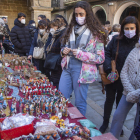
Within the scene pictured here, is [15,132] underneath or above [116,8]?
underneath

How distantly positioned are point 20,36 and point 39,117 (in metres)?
3.93

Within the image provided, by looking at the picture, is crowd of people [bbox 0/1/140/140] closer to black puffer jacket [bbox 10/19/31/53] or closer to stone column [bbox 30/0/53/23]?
black puffer jacket [bbox 10/19/31/53]

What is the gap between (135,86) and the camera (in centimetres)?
187

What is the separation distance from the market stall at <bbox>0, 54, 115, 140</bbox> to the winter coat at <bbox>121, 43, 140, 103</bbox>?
1.96ft

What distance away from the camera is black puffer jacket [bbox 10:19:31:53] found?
493cm

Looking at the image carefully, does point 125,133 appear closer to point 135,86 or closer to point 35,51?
point 135,86

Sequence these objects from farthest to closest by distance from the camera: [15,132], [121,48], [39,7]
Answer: [39,7], [121,48], [15,132]

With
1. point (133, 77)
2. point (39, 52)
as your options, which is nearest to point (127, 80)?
point (133, 77)

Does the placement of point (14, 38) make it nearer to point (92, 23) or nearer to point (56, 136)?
point (92, 23)

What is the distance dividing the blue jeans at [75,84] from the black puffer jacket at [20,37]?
129 inches

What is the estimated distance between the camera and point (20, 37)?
500 centimetres

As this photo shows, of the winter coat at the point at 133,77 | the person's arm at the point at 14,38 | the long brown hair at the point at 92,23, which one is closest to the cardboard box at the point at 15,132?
the winter coat at the point at 133,77

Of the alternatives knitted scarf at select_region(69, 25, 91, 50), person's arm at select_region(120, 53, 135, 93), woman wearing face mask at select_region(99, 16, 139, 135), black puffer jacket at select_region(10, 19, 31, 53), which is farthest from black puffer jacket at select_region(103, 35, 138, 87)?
black puffer jacket at select_region(10, 19, 31, 53)

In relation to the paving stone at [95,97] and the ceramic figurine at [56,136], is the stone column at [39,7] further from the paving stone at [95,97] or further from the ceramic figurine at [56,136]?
the ceramic figurine at [56,136]
